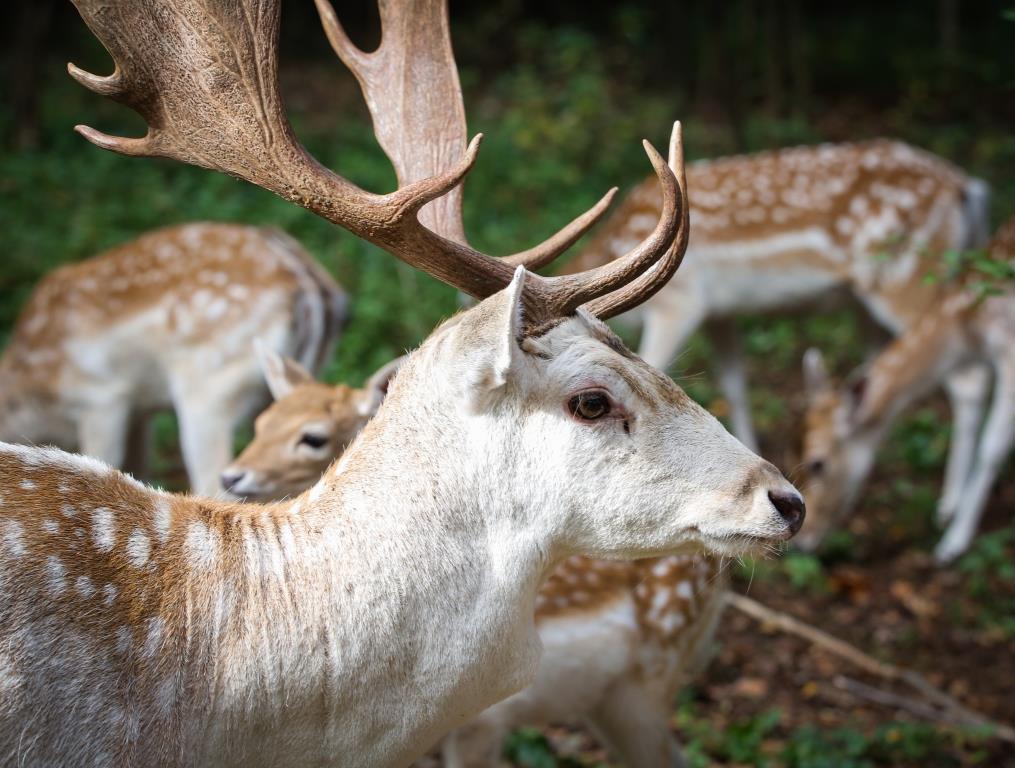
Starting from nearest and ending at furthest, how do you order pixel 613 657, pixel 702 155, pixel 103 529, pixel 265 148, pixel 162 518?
pixel 103 529
pixel 162 518
pixel 265 148
pixel 613 657
pixel 702 155

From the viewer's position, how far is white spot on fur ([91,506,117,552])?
2238 mm

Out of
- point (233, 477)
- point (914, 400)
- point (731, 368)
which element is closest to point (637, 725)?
point (233, 477)

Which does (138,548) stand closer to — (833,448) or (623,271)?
(623,271)

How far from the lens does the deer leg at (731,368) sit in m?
7.13

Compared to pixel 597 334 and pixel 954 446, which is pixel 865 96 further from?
pixel 597 334

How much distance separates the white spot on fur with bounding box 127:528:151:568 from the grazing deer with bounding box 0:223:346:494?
313 centimetres

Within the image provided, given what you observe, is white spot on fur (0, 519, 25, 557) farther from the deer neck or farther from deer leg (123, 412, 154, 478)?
deer leg (123, 412, 154, 478)

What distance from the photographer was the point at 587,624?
3.60 meters

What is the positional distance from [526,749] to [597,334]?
2.22m

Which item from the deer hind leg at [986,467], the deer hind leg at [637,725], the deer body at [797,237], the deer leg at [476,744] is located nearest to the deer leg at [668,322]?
the deer body at [797,237]

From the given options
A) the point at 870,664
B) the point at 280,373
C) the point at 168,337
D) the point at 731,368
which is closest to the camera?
the point at 280,373

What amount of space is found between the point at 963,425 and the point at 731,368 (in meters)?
1.34

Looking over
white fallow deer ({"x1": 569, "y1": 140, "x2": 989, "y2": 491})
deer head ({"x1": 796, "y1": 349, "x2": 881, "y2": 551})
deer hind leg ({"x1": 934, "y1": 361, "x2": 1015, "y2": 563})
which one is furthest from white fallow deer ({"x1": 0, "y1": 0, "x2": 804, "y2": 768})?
white fallow deer ({"x1": 569, "y1": 140, "x2": 989, "y2": 491})

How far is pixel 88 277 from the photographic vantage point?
596cm
